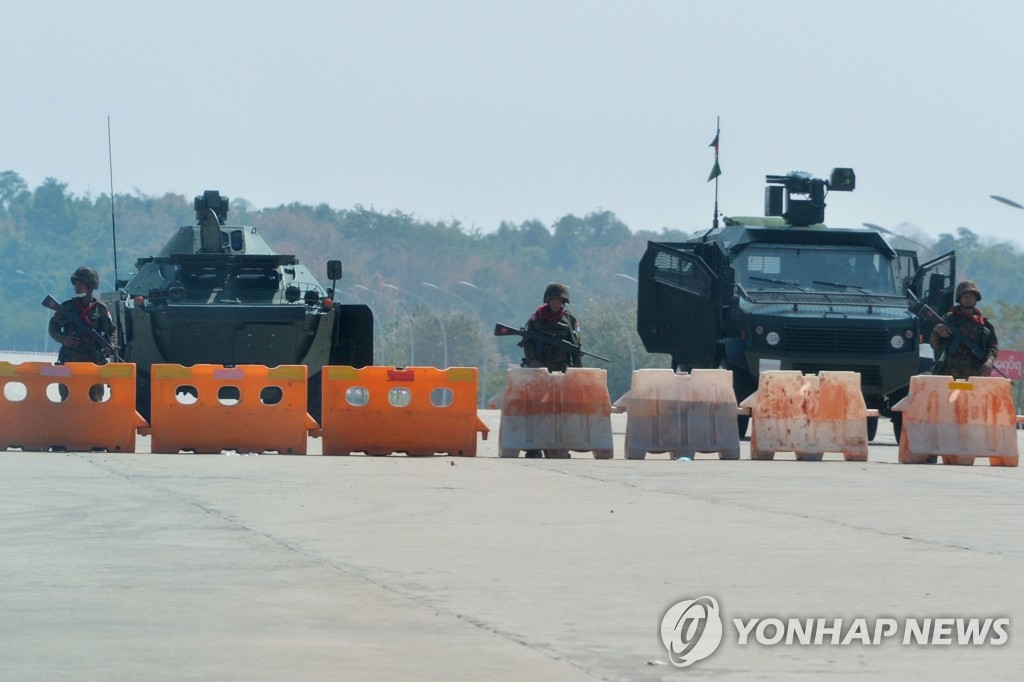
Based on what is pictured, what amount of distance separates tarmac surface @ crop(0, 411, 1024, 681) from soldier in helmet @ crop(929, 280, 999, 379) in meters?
4.22

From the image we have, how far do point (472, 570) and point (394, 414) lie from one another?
8915 mm

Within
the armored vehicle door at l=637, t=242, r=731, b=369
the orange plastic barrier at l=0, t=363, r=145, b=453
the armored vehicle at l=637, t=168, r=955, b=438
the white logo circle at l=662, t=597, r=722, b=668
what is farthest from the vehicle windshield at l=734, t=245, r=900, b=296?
the white logo circle at l=662, t=597, r=722, b=668

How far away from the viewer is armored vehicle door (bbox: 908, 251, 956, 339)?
2459cm

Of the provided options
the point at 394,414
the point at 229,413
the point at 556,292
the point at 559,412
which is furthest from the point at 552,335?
the point at 229,413

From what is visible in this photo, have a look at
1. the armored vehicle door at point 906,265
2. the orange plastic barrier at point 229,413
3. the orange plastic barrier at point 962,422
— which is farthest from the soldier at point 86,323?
the armored vehicle door at point 906,265

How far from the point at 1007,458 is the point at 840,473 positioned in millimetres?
2549

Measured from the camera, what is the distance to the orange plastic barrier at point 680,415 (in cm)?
1891

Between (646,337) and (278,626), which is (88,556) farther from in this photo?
(646,337)

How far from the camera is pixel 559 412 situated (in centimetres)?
1867

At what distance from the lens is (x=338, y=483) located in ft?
48.2

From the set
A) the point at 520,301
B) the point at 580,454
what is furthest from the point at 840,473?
the point at 520,301

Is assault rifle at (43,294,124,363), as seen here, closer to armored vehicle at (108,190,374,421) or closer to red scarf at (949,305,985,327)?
armored vehicle at (108,190,374,421)

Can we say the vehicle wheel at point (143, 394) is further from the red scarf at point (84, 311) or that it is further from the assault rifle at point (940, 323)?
the assault rifle at point (940, 323)

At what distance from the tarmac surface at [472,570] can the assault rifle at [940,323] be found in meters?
4.24
